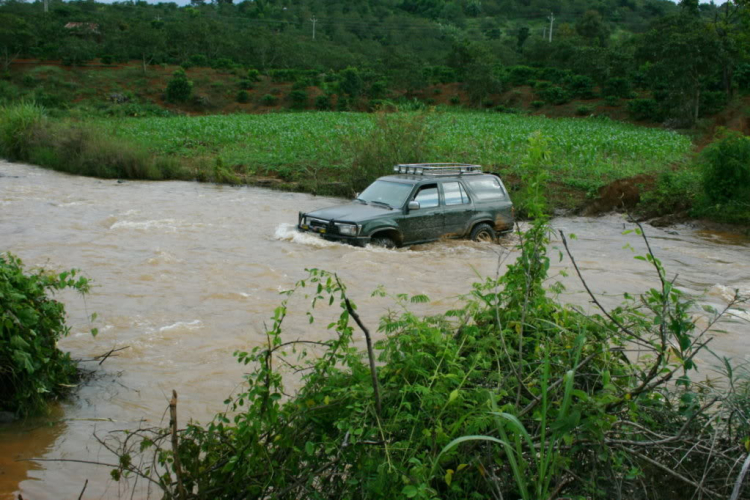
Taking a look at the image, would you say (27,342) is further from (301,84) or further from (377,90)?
(301,84)

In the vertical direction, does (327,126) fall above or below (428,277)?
above

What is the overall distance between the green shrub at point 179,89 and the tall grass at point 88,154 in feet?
106

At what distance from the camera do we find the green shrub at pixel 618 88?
174 ft

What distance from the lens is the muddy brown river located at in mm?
5566

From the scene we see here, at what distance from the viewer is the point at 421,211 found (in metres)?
12.2

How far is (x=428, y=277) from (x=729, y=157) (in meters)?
9.70

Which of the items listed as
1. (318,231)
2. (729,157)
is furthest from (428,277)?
(729,157)

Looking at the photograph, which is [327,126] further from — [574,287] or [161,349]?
[161,349]

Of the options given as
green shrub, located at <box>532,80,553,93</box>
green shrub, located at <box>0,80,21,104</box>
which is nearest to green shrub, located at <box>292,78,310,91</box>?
green shrub, located at <box>532,80,553,93</box>

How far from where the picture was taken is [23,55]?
63812mm

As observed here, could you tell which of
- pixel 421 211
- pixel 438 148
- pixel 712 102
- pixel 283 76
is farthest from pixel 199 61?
pixel 421 211

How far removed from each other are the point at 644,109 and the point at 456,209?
135 feet

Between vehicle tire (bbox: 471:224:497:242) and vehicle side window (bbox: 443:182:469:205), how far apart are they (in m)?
0.60

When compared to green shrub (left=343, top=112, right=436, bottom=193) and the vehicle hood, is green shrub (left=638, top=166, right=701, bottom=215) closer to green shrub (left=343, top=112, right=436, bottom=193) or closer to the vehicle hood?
green shrub (left=343, top=112, right=436, bottom=193)
